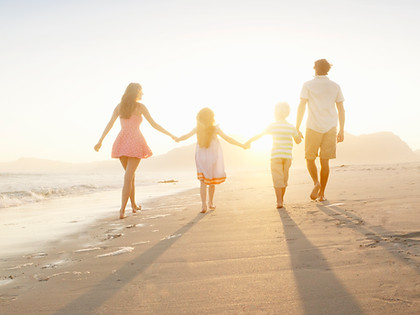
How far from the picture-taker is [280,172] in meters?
5.51

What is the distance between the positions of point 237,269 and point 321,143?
12.3ft

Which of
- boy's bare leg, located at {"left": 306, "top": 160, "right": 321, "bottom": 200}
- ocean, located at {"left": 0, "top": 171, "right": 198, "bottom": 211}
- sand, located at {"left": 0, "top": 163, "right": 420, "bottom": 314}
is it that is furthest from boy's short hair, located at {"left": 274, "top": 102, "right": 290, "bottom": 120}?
ocean, located at {"left": 0, "top": 171, "right": 198, "bottom": 211}

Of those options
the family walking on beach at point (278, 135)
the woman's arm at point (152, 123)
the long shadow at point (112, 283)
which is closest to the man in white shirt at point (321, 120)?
the family walking on beach at point (278, 135)

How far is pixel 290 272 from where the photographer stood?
7.59ft

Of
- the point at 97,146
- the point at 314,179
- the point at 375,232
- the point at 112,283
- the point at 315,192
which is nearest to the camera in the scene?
the point at 112,283

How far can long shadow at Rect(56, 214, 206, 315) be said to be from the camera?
203 cm

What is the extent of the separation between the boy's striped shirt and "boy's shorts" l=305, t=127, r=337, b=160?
0.26 m

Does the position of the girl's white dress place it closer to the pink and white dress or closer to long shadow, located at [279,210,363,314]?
the pink and white dress

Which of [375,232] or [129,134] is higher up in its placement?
[129,134]

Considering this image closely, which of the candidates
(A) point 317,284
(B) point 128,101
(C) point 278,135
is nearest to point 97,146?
(B) point 128,101

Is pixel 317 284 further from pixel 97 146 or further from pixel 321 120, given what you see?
pixel 97 146

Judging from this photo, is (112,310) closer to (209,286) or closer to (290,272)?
(209,286)

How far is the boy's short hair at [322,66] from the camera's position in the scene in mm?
5809

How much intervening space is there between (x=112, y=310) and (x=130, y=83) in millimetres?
4725
